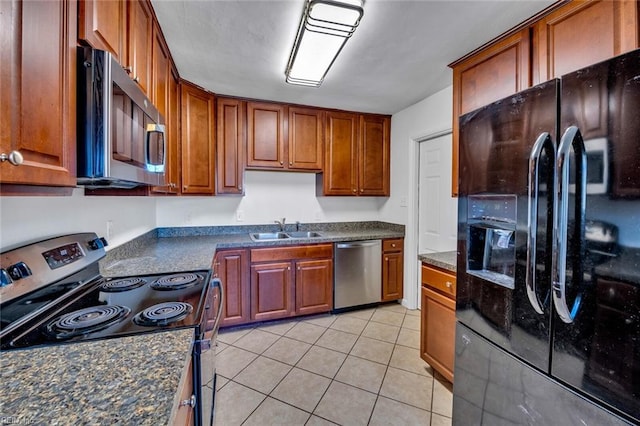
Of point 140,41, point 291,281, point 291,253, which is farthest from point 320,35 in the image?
point 291,281

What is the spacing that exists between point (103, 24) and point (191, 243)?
190 cm

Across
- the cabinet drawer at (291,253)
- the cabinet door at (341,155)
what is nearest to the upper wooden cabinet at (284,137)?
the cabinet door at (341,155)

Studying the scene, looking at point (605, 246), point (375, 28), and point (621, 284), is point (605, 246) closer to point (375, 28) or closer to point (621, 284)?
point (621, 284)

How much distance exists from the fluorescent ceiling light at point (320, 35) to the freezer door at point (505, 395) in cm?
172

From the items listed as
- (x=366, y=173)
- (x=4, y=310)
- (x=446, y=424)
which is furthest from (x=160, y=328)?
(x=366, y=173)

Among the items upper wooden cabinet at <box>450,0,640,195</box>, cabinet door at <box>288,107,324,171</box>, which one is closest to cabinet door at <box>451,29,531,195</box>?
upper wooden cabinet at <box>450,0,640,195</box>

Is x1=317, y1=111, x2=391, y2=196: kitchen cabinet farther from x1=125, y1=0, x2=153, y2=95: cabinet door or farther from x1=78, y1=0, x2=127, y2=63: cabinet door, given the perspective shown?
x1=78, y1=0, x2=127, y2=63: cabinet door

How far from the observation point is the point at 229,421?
157cm

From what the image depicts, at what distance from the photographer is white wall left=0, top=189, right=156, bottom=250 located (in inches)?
37.6

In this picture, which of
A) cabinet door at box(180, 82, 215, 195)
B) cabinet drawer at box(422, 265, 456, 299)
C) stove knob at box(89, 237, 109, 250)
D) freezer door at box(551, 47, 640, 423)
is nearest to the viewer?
freezer door at box(551, 47, 640, 423)

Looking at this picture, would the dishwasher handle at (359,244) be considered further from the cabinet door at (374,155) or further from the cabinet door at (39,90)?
the cabinet door at (39,90)

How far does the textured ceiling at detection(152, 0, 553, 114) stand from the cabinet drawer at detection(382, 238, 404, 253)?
1.60 m

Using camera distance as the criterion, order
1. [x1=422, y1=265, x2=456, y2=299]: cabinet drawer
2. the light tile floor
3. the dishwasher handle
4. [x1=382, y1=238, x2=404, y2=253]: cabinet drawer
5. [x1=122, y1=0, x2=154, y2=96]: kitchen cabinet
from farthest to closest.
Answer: [x1=382, y1=238, x2=404, y2=253]: cabinet drawer < the dishwasher handle < [x1=422, y1=265, x2=456, y2=299]: cabinet drawer < the light tile floor < [x1=122, y1=0, x2=154, y2=96]: kitchen cabinet

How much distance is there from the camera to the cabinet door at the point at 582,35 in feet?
3.73
